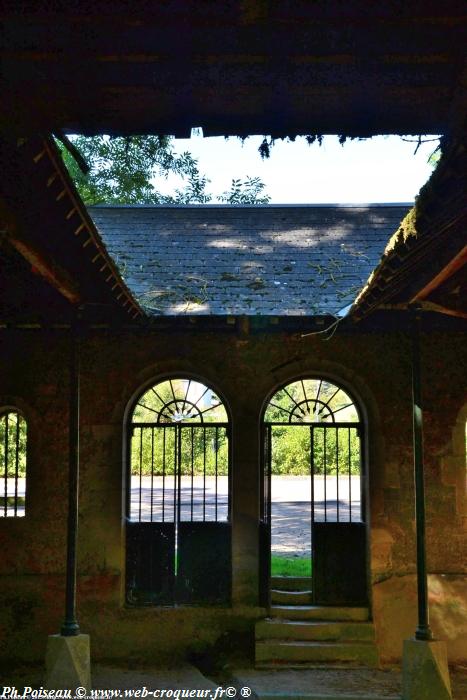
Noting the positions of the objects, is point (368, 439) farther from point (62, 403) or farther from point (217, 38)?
point (217, 38)

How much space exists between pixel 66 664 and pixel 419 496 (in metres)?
3.81

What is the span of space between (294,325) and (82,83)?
5.48m

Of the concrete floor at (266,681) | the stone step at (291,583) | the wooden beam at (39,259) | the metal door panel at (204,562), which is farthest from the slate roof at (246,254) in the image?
the stone step at (291,583)

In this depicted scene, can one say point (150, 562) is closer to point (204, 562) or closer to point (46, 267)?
point (204, 562)

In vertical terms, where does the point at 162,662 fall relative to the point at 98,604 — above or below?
below

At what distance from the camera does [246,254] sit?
9.57 meters

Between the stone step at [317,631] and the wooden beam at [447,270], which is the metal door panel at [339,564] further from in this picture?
the wooden beam at [447,270]

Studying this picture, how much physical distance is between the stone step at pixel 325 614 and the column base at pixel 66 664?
2706 mm

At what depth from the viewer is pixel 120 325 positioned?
830 centimetres

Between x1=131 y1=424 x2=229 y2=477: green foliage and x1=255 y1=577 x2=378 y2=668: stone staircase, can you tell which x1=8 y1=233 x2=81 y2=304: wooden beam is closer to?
x1=255 y1=577 x2=378 y2=668: stone staircase

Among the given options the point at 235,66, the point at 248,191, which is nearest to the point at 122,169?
the point at 248,191

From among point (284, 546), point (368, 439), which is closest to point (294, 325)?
point (368, 439)

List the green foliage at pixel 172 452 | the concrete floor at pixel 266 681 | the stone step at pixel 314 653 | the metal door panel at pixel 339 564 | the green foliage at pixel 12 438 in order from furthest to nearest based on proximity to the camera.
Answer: the green foliage at pixel 172 452
the green foliage at pixel 12 438
the metal door panel at pixel 339 564
the stone step at pixel 314 653
the concrete floor at pixel 266 681

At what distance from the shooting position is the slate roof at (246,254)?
8062 millimetres
